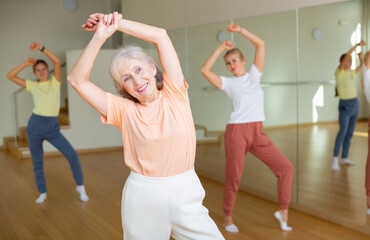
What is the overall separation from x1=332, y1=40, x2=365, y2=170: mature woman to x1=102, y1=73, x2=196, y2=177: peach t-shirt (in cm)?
219

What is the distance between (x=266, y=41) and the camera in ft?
14.0

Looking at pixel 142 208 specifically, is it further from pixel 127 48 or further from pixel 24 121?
pixel 24 121

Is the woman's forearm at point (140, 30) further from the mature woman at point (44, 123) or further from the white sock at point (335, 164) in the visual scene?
the mature woman at point (44, 123)

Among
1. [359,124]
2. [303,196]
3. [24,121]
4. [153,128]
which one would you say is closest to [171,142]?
[153,128]

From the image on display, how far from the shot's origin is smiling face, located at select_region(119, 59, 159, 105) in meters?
1.66

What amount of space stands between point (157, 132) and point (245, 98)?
6.18 ft

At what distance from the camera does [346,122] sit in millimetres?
3547

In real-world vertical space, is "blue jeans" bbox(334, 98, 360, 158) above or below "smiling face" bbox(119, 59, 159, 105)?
below

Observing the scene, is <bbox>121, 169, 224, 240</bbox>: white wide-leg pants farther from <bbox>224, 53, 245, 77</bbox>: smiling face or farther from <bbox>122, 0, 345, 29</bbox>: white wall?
<bbox>122, 0, 345, 29</bbox>: white wall

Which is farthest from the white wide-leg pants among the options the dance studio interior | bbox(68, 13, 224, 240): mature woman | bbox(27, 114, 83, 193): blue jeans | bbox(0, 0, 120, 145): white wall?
bbox(0, 0, 120, 145): white wall

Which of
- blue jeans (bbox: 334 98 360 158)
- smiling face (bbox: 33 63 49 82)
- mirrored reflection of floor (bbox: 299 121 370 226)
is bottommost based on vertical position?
mirrored reflection of floor (bbox: 299 121 370 226)

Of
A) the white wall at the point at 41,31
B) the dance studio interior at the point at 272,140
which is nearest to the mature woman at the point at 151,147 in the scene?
the dance studio interior at the point at 272,140

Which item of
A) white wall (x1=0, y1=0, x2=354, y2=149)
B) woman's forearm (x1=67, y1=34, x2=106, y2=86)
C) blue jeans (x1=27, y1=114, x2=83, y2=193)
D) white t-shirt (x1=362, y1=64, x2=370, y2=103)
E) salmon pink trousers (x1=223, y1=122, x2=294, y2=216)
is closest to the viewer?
woman's forearm (x1=67, y1=34, x2=106, y2=86)

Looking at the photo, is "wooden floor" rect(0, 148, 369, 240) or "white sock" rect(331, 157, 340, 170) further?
"white sock" rect(331, 157, 340, 170)
